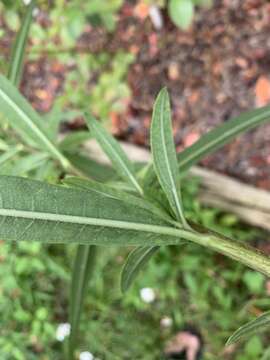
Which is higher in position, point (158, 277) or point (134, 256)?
point (134, 256)

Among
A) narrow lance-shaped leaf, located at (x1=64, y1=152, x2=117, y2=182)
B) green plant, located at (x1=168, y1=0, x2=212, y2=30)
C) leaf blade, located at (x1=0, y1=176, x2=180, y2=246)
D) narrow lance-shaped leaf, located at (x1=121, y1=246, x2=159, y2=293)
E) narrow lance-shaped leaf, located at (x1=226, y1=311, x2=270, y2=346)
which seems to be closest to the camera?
leaf blade, located at (x1=0, y1=176, x2=180, y2=246)

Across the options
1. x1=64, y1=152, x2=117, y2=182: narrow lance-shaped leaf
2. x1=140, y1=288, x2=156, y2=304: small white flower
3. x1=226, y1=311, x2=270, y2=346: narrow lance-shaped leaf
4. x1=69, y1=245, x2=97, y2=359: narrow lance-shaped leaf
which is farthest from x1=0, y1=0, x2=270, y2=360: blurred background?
x1=226, y1=311, x2=270, y2=346: narrow lance-shaped leaf

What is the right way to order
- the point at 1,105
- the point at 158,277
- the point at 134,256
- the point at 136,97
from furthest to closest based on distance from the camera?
the point at 136,97, the point at 158,277, the point at 1,105, the point at 134,256

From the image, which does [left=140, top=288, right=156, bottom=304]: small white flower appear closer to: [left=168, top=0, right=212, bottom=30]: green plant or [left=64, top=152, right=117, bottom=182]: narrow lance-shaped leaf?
[left=64, top=152, right=117, bottom=182]: narrow lance-shaped leaf

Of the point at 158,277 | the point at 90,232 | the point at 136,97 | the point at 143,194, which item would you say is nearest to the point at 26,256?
the point at 158,277

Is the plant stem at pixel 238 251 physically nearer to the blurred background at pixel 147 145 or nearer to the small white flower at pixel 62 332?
the blurred background at pixel 147 145

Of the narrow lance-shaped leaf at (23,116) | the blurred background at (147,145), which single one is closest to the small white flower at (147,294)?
the blurred background at (147,145)

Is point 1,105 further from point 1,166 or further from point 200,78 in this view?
point 200,78
